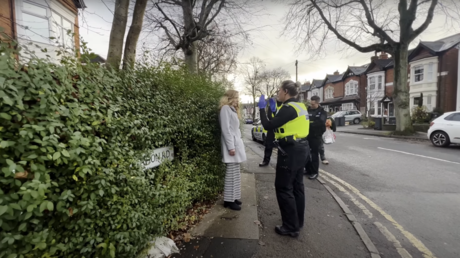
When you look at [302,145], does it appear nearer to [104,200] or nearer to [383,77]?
[104,200]

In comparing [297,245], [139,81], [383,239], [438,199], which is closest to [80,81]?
[139,81]

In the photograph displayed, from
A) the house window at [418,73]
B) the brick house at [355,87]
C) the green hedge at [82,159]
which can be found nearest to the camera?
the green hedge at [82,159]

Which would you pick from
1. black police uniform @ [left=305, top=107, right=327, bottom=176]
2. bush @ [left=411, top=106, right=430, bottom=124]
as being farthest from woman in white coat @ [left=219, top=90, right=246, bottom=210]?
bush @ [left=411, top=106, right=430, bottom=124]

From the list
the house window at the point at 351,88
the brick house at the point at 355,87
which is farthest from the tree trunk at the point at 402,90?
the house window at the point at 351,88

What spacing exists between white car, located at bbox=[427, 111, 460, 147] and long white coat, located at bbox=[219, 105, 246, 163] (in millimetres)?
10532

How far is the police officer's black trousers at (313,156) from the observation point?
537cm

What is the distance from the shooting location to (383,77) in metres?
29.4

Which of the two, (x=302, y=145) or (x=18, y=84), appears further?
(x=302, y=145)

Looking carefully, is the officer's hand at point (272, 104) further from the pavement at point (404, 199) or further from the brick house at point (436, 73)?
the brick house at point (436, 73)

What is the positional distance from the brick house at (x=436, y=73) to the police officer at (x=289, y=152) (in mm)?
26908

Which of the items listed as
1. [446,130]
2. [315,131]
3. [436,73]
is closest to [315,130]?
[315,131]

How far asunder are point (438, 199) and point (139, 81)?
5513 millimetres

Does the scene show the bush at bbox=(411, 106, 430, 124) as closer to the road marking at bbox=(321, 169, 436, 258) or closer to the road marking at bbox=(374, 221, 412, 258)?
the road marking at bbox=(321, 169, 436, 258)

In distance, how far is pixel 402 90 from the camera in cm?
1495
